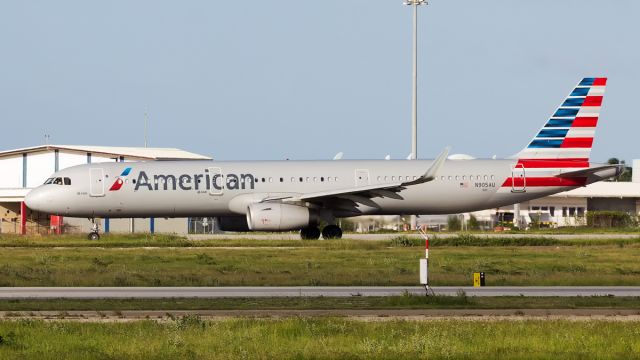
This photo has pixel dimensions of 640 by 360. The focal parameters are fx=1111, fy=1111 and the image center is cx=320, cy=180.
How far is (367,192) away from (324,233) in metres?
3.19

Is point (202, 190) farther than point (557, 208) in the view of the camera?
No

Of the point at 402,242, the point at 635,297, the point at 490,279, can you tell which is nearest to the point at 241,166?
the point at 402,242

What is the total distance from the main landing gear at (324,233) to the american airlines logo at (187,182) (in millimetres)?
3460

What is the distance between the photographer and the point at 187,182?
49.7 metres

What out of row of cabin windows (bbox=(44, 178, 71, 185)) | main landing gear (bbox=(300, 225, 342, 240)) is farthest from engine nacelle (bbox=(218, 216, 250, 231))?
row of cabin windows (bbox=(44, 178, 71, 185))

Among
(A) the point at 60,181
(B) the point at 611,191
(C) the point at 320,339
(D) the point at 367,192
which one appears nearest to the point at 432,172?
(D) the point at 367,192

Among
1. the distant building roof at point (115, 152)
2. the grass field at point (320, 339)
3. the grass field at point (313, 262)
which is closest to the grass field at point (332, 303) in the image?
the grass field at point (320, 339)

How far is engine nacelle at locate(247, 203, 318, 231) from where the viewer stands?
156 ft

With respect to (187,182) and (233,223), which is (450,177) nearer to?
(233,223)

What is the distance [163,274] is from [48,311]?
34.1ft

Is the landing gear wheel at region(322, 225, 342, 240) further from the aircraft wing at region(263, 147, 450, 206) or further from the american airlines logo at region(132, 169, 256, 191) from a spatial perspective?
the american airlines logo at region(132, 169, 256, 191)

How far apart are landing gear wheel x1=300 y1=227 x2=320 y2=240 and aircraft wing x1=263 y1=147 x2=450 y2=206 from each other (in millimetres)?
1666

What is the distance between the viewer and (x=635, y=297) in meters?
23.9

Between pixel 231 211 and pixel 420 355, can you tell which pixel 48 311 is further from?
pixel 231 211
